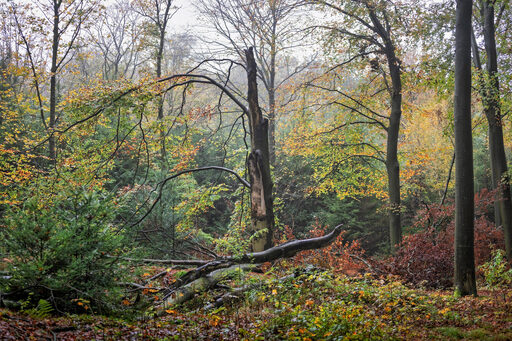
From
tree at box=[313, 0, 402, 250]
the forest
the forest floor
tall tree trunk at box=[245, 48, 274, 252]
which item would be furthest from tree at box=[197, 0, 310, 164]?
the forest floor

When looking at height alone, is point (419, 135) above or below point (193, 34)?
below

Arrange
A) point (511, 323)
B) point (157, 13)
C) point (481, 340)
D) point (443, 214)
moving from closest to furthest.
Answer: point (481, 340) → point (511, 323) → point (443, 214) → point (157, 13)

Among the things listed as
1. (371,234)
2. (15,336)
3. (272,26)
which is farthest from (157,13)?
(15,336)

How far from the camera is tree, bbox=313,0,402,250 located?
11266mm

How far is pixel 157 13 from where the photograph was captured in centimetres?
1695

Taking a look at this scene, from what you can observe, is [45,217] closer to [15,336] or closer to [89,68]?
[15,336]

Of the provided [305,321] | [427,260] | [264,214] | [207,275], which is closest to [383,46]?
[427,260]

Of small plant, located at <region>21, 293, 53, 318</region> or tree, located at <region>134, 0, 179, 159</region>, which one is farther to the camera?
tree, located at <region>134, 0, 179, 159</region>

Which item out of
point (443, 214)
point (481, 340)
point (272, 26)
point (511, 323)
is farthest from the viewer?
point (272, 26)

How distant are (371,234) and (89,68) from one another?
23006mm

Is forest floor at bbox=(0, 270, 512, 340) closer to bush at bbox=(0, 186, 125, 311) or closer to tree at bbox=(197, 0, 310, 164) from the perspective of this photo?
bush at bbox=(0, 186, 125, 311)

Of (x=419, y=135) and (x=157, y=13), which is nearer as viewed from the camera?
(x=157, y=13)

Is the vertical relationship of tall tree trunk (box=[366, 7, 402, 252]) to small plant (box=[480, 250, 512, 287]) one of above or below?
above

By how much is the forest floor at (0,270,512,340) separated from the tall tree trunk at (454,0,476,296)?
0.56 metres
